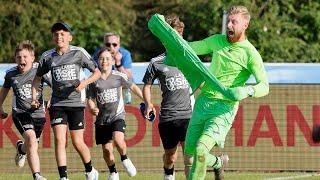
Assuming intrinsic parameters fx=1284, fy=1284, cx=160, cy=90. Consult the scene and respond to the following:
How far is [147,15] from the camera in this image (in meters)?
44.3

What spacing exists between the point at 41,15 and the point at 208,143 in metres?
24.9

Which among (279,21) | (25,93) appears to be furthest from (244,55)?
(279,21)

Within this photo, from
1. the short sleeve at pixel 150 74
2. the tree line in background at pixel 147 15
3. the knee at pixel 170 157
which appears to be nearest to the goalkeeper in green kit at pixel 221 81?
the knee at pixel 170 157

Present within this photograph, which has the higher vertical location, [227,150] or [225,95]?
[225,95]

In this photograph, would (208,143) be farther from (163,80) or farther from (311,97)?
(311,97)

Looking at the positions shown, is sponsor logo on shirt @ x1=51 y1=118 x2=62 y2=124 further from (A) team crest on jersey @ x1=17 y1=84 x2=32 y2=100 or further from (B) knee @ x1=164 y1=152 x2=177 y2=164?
(B) knee @ x1=164 y1=152 x2=177 y2=164

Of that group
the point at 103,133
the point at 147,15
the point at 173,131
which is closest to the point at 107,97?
the point at 103,133

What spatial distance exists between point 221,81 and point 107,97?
4.29 metres

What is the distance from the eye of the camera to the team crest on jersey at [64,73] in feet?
55.4

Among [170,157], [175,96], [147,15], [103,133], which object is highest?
[147,15]

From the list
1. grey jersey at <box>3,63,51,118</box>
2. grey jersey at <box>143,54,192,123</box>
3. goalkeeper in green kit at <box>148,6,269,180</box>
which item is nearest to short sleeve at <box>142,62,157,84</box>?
grey jersey at <box>143,54,192,123</box>

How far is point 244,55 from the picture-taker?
14094mm

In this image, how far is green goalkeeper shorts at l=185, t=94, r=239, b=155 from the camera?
45.9ft

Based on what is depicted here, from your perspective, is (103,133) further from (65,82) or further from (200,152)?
(200,152)
